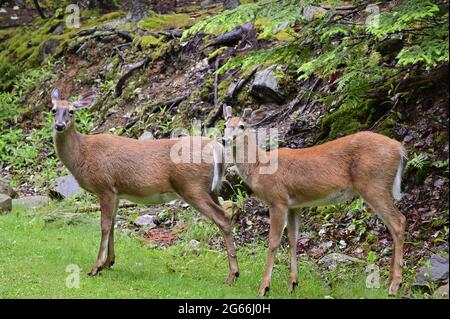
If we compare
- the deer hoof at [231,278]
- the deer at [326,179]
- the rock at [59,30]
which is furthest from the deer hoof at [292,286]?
the rock at [59,30]

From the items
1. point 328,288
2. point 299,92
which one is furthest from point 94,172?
point 299,92

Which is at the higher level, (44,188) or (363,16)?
(363,16)

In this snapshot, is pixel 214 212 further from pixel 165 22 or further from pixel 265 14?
pixel 165 22

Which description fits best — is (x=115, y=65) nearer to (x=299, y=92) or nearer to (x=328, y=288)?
(x=299, y=92)

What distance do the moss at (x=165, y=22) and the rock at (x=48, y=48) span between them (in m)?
2.89

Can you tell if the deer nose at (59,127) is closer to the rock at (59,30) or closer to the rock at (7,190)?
the rock at (7,190)

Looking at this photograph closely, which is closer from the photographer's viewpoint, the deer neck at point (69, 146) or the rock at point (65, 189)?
the deer neck at point (69, 146)

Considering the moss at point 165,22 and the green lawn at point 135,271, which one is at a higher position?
the moss at point 165,22

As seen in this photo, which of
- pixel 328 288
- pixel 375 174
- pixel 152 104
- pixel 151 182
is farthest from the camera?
pixel 152 104

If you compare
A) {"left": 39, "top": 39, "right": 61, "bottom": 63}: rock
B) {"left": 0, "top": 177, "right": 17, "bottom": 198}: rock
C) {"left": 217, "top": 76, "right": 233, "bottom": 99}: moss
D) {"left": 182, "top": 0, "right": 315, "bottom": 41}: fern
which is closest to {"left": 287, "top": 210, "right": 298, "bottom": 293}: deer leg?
{"left": 182, "top": 0, "right": 315, "bottom": 41}: fern

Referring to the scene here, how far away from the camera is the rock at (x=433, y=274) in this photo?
7.14 meters

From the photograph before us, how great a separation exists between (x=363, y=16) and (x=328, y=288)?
6241 millimetres

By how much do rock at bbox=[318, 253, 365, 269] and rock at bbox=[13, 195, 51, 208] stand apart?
6.06 meters

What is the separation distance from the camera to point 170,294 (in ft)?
24.8
